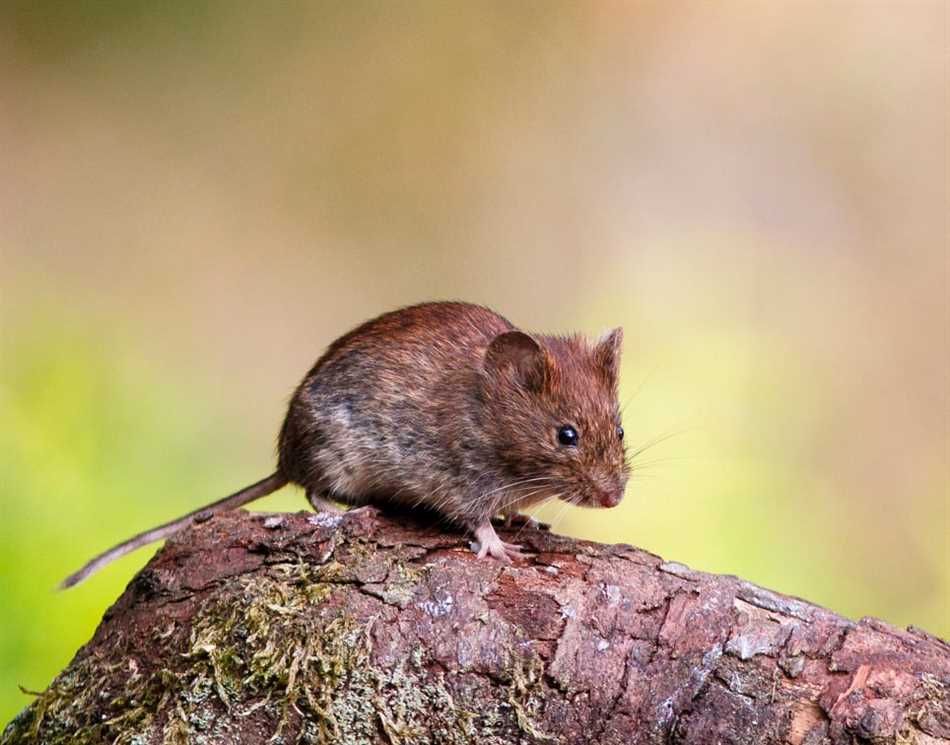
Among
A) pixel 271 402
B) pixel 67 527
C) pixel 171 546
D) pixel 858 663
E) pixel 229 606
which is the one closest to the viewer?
pixel 858 663

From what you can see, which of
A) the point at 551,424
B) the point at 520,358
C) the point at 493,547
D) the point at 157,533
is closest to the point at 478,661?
the point at 493,547

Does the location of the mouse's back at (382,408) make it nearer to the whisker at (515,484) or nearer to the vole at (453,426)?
the vole at (453,426)

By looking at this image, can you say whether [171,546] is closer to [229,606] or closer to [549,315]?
[229,606]

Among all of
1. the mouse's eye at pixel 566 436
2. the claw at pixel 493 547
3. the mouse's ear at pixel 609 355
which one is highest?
the mouse's ear at pixel 609 355

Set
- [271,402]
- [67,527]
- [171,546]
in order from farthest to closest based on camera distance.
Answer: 1. [271,402]
2. [67,527]
3. [171,546]

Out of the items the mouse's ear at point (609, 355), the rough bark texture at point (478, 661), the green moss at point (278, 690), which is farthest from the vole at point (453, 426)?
the green moss at point (278, 690)

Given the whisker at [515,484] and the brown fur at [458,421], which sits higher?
the brown fur at [458,421]

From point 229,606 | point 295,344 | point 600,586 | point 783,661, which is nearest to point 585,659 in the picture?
point 600,586
